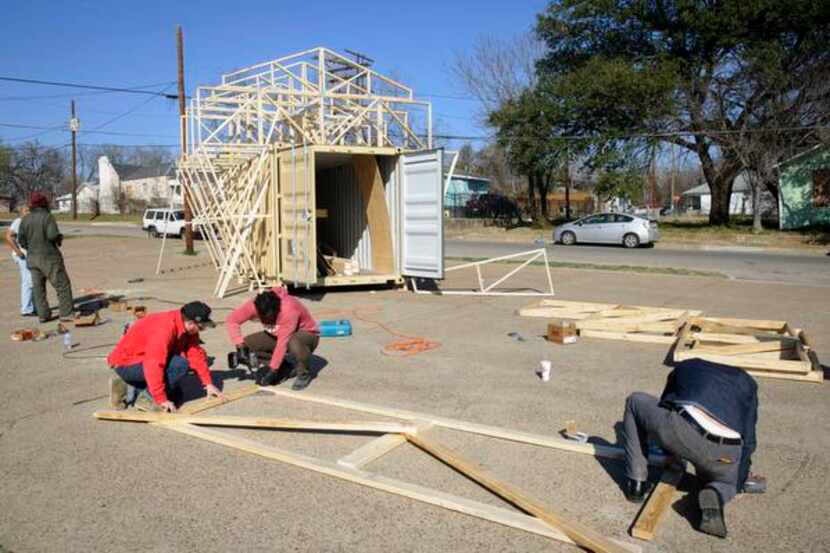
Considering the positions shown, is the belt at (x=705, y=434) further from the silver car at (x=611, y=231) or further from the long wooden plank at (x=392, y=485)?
the silver car at (x=611, y=231)

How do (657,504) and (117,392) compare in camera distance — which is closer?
(657,504)

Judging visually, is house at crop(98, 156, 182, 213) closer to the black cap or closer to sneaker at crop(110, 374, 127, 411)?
sneaker at crop(110, 374, 127, 411)

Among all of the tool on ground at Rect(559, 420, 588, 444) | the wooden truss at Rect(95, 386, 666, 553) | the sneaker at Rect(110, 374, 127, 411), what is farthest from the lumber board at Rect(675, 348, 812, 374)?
the sneaker at Rect(110, 374, 127, 411)

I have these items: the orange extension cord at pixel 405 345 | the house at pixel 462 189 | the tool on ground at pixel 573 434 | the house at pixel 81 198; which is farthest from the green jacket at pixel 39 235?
the house at pixel 81 198

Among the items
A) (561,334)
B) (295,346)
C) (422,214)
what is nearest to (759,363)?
(561,334)

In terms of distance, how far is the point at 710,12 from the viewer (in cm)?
3219

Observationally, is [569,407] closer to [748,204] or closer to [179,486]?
[179,486]

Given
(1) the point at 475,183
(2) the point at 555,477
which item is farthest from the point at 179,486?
(1) the point at 475,183

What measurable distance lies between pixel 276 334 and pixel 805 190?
34.7m

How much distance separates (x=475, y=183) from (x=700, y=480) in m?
56.5

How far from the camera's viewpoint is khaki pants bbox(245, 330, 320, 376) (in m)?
7.07

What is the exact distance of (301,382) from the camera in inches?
279

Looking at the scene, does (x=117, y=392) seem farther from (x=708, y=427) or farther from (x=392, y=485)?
(x=708, y=427)

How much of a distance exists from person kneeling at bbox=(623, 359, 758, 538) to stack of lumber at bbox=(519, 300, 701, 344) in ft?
16.1
